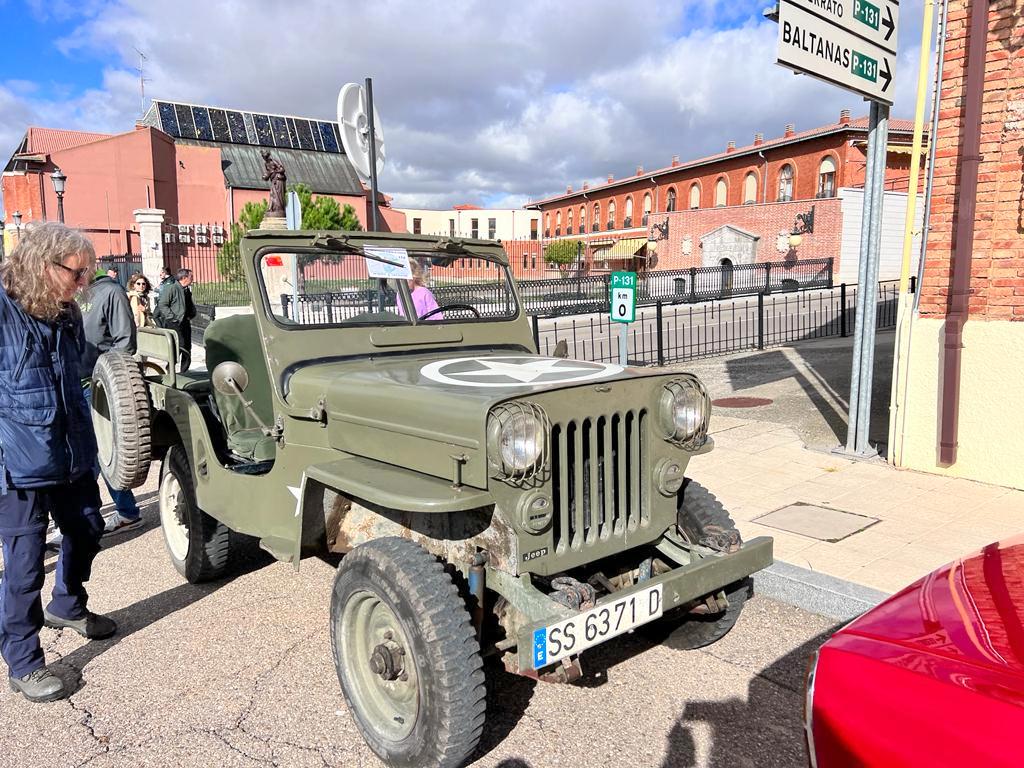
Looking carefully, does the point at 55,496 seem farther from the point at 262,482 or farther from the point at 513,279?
the point at 513,279

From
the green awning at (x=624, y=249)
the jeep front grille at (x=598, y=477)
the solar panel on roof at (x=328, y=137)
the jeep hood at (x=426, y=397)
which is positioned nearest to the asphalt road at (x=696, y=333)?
the jeep hood at (x=426, y=397)

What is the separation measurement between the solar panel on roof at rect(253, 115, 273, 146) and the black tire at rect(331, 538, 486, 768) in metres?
61.0

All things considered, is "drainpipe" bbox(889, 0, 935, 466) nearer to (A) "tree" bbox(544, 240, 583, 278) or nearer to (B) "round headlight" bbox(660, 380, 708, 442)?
(B) "round headlight" bbox(660, 380, 708, 442)

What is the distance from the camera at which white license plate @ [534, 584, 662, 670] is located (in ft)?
7.71

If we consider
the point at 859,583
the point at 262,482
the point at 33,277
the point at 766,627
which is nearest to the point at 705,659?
the point at 766,627

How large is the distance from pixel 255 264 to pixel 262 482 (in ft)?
3.57

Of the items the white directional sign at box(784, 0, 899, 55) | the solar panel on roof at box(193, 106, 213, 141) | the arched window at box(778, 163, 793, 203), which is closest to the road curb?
the white directional sign at box(784, 0, 899, 55)

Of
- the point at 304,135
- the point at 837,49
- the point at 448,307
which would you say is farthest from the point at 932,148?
the point at 304,135

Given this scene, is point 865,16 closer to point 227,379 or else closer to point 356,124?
point 356,124

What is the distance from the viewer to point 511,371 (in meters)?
3.24

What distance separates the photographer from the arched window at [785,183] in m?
39.9

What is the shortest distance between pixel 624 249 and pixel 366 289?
159 feet

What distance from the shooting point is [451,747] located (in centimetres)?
244

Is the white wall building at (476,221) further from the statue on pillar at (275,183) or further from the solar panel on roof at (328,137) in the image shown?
the statue on pillar at (275,183)
